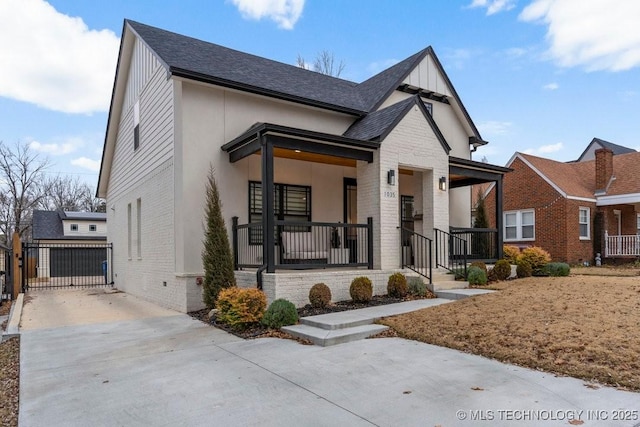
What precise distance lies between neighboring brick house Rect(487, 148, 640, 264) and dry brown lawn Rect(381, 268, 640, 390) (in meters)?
10.4

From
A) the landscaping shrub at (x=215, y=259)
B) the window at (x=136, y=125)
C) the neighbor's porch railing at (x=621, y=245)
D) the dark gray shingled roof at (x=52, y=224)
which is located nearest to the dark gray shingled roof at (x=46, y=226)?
the dark gray shingled roof at (x=52, y=224)

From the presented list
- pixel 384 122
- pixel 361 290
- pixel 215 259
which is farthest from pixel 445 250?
pixel 215 259

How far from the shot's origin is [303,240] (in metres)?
9.85

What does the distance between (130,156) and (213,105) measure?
224 inches

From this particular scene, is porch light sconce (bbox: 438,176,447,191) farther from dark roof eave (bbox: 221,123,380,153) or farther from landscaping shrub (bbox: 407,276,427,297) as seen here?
landscaping shrub (bbox: 407,276,427,297)

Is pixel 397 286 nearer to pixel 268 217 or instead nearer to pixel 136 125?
pixel 268 217

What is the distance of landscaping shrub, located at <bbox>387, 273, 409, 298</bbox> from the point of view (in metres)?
8.91

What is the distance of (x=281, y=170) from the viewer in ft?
34.9

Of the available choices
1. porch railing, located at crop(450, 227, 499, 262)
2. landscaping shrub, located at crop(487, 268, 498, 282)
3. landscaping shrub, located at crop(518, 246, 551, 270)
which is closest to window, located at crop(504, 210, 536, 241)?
porch railing, located at crop(450, 227, 499, 262)

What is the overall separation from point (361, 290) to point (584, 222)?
1529cm

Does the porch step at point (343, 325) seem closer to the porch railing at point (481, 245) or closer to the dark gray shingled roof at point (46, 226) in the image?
the porch railing at point (481, 245)

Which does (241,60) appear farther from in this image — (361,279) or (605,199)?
(605,199)

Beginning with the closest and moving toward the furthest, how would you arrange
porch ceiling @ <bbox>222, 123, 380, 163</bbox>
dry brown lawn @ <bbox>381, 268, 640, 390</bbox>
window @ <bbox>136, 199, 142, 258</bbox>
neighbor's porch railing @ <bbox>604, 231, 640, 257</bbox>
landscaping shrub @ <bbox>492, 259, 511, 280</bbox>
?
dry brown lawn @ <bbox>381, 268, 640, 390</bbox> < porch ceiling @ <bbox>222, 123, 380, 163</bbox> < landscaping shrub @ <bbox>492, 259, 511, 280</bbox> < window @ <bbox>136, 199, 142, 258</bbox> < neighbor's porch railing @ <bbox>604, 231, 640, 257</bbox>

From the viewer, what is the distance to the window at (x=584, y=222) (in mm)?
18766
